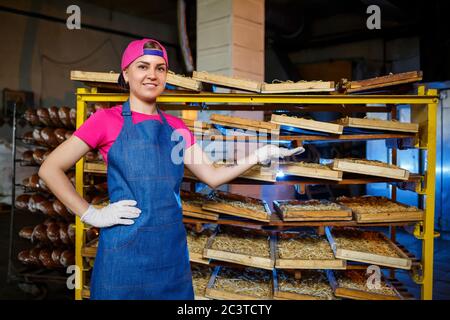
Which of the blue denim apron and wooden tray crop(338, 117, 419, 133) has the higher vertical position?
wooden tray crop(338, 117, 419, 133)

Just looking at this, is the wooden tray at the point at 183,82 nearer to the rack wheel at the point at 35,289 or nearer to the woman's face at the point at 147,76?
the woman's face at the point at 147,76

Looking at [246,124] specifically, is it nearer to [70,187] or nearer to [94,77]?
[94,77]

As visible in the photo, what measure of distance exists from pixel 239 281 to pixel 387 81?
76.5 inches

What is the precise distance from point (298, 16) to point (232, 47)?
546 centimetres

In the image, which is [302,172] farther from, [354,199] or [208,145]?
[208,145]

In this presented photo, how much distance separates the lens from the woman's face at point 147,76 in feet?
6.77

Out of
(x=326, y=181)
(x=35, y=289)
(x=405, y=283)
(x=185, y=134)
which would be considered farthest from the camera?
(x=405, y=283)

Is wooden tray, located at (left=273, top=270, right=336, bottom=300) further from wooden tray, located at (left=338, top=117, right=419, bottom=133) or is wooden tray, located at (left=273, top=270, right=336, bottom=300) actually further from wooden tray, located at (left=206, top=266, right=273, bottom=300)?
wooden tray, located at (left=338, top=117, right=419, bottom=133)

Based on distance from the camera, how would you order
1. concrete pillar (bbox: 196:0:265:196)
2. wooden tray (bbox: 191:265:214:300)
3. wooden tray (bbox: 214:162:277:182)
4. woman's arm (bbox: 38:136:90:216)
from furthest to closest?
1. concrete pillar (bbox: 196:0:265:196)
2. wooden tray (bbox: 191:265:214:300)
3. wooden tray (bbox: 214:162:277:182)
4. woman's arm (bbox: 38:136:90:216)

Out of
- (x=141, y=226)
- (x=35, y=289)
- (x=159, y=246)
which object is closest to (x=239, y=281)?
(x=159, y=246)

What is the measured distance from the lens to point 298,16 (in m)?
9.97

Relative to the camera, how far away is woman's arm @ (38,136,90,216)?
1951 mm

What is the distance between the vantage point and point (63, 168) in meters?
1.98

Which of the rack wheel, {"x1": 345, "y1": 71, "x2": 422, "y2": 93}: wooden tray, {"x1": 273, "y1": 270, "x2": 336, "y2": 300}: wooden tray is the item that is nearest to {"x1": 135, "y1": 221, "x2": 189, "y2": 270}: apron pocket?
{"x1": 273, "y1": 270, "x2": 336, "y2": 300}: wooden tray
